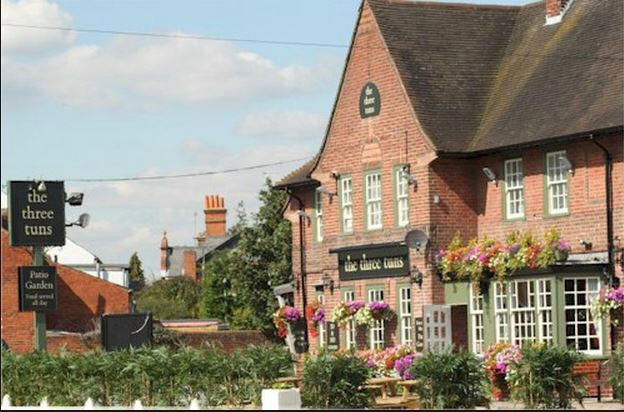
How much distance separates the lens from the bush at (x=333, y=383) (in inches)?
1267

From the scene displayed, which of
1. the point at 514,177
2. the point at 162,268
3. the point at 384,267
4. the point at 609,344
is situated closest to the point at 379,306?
the point at 384,267

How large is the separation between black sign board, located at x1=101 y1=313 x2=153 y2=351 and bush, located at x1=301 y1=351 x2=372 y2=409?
8003 mm

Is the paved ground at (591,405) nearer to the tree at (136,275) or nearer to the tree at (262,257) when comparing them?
the tree at (262,257)

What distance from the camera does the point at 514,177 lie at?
4594 centimetres

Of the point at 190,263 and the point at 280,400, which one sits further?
the point at 190,263

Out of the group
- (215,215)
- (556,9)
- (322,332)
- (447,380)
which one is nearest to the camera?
(447,380)

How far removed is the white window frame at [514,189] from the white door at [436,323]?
3.00 m

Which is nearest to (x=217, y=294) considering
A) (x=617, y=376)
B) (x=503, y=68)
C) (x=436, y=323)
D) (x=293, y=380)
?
(x=503, y=68)

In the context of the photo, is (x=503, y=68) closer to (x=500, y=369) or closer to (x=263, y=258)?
(x=500, y=369)

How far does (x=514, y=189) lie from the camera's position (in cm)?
4594

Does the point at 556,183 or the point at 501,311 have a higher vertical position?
the point at 556,183

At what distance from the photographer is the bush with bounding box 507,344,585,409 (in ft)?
109

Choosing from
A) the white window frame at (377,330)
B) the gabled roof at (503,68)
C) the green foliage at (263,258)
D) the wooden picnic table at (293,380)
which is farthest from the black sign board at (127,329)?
the green foliage at (263,258)

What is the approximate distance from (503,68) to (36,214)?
1505 cm
